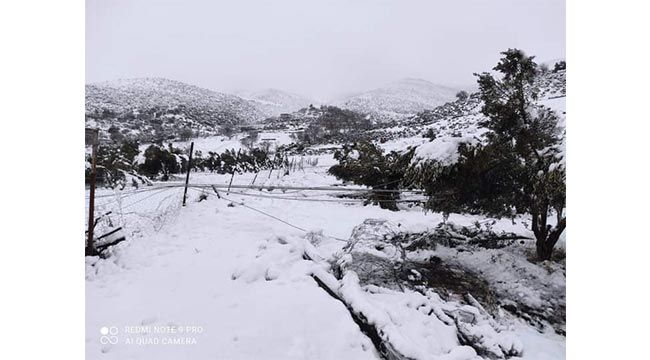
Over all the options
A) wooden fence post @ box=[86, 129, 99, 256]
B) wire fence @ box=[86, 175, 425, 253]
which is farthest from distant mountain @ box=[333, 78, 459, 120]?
wooden fence post @ box=[86, 129, 99, 256]

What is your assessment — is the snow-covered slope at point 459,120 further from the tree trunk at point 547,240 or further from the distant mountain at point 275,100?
the distant mountain at point 275,100

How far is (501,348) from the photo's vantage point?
2.59 meters

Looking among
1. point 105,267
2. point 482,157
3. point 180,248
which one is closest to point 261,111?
point 180,248

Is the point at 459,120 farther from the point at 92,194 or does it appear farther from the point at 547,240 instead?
the point at 92,194

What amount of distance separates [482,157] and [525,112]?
0.61 meters

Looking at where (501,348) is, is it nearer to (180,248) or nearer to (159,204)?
(180,248)

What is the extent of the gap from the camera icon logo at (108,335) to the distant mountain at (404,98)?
375cm

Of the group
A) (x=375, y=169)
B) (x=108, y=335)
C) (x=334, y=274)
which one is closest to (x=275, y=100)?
(x=375, y=169)

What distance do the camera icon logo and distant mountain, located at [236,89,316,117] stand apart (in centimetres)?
304

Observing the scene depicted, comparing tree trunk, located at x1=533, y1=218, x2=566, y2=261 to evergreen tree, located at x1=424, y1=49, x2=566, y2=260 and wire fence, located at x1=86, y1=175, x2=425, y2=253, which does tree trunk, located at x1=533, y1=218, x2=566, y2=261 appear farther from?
wire fence, located at x1=86, y1=175, x2=425, y2=253

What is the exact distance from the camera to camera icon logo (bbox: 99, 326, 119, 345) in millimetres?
2674

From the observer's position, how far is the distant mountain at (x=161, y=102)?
13.0 feet

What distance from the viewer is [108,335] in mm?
2709
